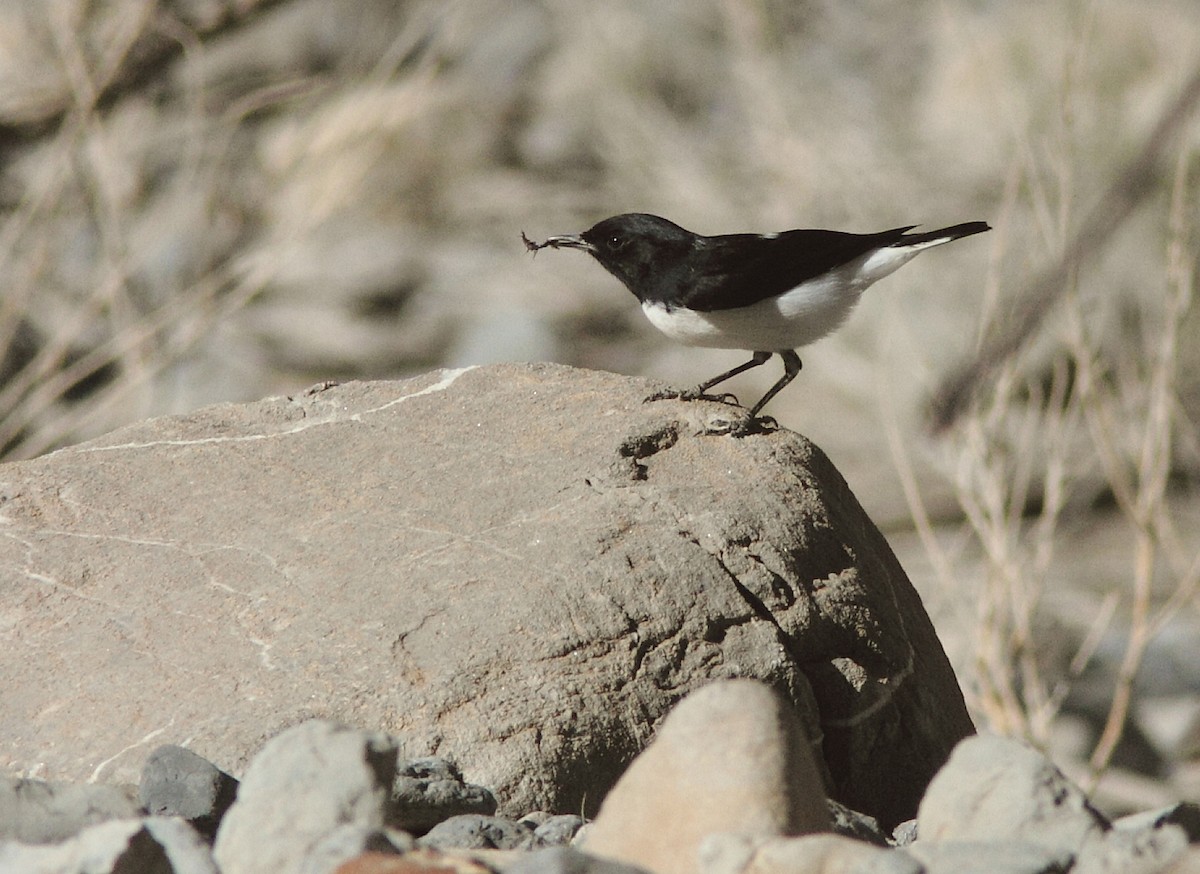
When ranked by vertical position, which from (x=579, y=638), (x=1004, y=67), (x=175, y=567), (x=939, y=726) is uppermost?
(x=1004, y=67)

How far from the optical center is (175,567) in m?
3.63

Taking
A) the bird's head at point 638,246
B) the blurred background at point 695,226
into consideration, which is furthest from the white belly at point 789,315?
the blurred background at point 695,226

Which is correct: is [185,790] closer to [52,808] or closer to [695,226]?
[52,808]

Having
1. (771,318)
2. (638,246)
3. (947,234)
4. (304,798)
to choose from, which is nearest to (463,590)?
(304,798)

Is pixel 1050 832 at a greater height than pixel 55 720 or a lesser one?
lesser

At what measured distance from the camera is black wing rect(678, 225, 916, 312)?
4785 millimetres

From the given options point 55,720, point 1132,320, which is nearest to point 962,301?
point 1132,320

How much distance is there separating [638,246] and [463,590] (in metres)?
1.92

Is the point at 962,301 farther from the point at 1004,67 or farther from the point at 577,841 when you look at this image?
the point at 577,841

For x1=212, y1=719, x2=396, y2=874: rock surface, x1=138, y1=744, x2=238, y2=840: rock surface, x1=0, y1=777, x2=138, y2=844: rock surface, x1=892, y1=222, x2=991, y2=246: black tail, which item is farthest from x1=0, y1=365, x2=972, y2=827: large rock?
x1=892, y1=222, x2=991, y2=246: black tail

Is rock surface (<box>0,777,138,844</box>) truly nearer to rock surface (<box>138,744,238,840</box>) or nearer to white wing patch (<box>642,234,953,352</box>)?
rock surface (<box>138,744,238,840</box>)

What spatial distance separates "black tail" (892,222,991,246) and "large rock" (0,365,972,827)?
3.21 feet

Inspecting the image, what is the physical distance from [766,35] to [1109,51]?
4.14 metres

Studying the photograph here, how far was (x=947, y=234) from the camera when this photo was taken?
476 centimetres
